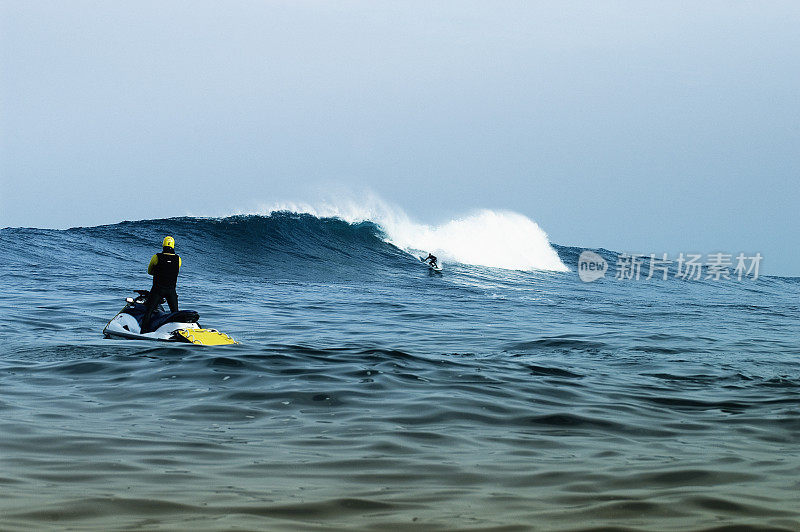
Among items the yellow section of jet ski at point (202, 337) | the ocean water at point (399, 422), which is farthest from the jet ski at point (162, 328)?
the ocean water at point (399, 422)

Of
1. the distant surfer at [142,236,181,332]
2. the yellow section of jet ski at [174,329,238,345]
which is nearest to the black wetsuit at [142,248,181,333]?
the distant surfer at [142,236,181,332]

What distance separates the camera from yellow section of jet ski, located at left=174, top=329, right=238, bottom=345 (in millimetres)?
9688

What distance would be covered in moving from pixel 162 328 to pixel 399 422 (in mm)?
5476

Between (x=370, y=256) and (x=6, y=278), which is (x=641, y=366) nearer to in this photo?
(x=6, y=278)

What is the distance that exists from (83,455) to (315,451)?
147cm

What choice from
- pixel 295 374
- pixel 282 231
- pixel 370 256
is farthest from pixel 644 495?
pixel 282 231

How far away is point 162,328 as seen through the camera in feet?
33.4

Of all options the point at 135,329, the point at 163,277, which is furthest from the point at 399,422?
the point at 163,277

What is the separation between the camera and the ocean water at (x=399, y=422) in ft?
12.4

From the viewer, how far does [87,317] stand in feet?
43.0

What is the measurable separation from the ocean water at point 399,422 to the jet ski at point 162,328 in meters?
0.32

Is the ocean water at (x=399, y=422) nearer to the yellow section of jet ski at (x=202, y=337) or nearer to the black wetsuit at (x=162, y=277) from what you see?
the yellow section of jet ski at (x=202, y=337)

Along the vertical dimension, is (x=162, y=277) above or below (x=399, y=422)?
above

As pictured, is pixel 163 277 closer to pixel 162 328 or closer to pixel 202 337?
pixel 162 328
